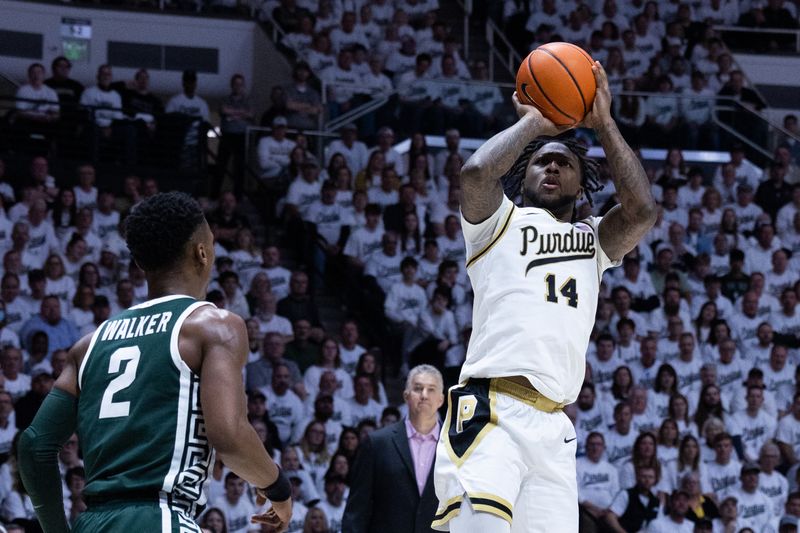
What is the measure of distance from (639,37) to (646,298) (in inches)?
216

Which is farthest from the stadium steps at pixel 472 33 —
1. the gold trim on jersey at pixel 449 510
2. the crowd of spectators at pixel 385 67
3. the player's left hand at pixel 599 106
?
the gold trim on jersey at pixel 449 510

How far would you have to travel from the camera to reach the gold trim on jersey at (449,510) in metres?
4.55

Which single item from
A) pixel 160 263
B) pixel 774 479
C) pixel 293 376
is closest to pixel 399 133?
pixel 293 376

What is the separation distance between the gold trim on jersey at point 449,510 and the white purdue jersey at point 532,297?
0.47 meters

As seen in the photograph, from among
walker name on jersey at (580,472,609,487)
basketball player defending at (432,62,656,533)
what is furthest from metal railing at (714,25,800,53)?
basketball player defending at (432,62,656,533)

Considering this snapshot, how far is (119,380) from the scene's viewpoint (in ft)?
12.1

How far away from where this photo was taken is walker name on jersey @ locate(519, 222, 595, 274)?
4.82m

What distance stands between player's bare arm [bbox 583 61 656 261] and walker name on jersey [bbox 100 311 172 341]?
1977 mm

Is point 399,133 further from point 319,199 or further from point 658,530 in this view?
point 658,530

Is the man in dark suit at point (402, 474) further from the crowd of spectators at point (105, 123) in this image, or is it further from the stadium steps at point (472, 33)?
the stadium steps at point (472, 33)

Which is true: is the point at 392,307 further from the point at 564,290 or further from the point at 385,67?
the point at 564,290

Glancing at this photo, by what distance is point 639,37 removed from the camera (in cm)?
1762

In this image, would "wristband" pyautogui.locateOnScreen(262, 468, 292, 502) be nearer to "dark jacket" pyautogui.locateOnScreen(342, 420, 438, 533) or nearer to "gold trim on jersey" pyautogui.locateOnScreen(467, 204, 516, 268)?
"gold trim on jersey" pyautogui.locateOnScreen(467, 204, 516, 268)

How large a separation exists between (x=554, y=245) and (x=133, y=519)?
203 cm
